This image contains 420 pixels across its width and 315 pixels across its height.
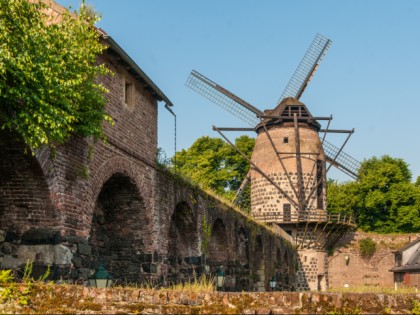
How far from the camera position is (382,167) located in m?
48.1

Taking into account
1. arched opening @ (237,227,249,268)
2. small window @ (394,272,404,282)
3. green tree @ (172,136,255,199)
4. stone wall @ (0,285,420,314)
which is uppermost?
green tree @ (172,136,255,199)

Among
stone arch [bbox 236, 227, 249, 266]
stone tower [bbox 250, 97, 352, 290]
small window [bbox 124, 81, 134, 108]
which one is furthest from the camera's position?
stone tower [bbox 250, 97, 352, 290]

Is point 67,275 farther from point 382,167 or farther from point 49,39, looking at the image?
point 382,167

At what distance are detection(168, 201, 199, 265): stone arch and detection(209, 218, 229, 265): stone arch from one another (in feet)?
10.7

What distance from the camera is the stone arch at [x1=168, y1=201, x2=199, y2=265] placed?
17938mm

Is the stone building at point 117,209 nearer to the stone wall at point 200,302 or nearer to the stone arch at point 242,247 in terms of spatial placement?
the stone arch at point 242,247

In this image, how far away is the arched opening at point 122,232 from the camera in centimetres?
1461

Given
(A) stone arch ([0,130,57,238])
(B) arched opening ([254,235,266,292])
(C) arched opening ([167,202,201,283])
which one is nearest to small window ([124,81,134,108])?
(C) arched opening ([167,202,201,283])

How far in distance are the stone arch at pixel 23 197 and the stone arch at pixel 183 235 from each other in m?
7.35

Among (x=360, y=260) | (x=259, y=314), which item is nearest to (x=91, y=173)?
(x=259, y=314)

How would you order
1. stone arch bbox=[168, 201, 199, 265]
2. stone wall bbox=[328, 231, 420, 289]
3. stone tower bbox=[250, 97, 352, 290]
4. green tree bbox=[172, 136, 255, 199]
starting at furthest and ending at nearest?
green tree bbox=[172, 136, 255, 199], stone wall bbox=[328, 231, 420, 289], stone tower bbox=[250, 97, 352, 290], stone arch bbox=[168, 201, 199, 265]

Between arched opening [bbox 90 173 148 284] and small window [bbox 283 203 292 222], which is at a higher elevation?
small window [bbox 283 203 292 222]

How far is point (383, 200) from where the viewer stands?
46.4 metres

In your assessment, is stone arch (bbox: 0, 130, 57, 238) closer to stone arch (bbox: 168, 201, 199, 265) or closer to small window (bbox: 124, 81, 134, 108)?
small window (bbox: 124, 81, 134, 108)
